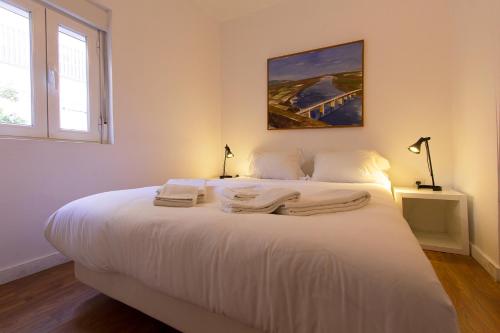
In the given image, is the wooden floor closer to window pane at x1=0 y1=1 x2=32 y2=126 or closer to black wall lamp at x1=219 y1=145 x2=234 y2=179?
window pane at x1=0 y1=1 x2=32 y2=126

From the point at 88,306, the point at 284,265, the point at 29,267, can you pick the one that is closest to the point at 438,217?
the point at 284,265

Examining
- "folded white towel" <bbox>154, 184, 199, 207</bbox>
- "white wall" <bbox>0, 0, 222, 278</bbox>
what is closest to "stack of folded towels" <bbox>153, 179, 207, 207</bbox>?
"folded white towel" <bbox>154, 184, 199, 207</bbox>

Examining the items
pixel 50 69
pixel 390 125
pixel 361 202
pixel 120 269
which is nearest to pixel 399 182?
pixel 390 125

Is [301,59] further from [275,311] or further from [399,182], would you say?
[275,311]

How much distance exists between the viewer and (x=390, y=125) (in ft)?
8.43

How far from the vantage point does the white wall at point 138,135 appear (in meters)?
1.69

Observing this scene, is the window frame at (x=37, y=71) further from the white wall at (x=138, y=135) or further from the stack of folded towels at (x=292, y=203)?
the stack of folded towels at (x=292, y=203)

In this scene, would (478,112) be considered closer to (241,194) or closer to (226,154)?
(241,194)

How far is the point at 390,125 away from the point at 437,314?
2402 mm

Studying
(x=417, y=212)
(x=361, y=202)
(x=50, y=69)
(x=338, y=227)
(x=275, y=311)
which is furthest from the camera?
(x=417, y=212)

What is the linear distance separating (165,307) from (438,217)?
2605mm

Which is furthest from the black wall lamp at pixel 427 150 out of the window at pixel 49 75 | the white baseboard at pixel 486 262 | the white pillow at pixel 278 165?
the window at pixel 49 75

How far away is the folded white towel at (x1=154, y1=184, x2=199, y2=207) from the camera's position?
1.22 metres

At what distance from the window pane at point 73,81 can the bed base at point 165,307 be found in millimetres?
1345
